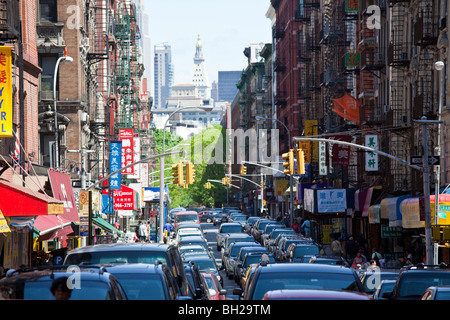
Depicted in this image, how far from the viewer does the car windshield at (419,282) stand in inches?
684

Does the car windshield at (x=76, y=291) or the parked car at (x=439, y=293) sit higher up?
the car windshield at (x=76, y=291)

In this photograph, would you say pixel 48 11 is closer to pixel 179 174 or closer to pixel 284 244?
pixel 179 174

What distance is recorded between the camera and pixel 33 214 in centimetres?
2409

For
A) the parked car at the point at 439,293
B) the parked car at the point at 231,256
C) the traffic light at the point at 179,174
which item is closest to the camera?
the parked car at the point at 439,293

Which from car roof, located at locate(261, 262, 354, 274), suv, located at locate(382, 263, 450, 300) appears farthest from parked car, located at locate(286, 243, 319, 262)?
car roof, located at locate(261, 262, 354, 274)

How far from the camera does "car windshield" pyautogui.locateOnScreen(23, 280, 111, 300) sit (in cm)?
1144

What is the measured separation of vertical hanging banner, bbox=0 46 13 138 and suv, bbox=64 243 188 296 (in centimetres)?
808

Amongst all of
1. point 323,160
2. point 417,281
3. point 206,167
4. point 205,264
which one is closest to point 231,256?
point 205,264

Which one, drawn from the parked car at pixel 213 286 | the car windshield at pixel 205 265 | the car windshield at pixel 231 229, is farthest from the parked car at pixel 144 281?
the car windshield at pixel 231 229

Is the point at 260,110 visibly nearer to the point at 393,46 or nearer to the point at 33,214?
the point at 393,46

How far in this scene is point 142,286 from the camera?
13.6 m

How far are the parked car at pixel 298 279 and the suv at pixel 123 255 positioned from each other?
2.76 m

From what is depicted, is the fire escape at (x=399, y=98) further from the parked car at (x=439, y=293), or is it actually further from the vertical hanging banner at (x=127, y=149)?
the parked car at (x=439, y=293)

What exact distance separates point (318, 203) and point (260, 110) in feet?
266
